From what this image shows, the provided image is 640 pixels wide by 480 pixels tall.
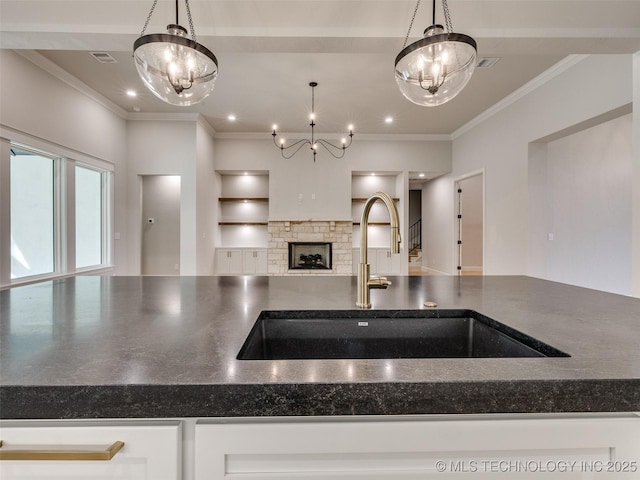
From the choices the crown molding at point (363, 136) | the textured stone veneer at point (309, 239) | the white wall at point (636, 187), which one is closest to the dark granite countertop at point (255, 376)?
the white wall at point (636, 187)

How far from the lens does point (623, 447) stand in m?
0.59

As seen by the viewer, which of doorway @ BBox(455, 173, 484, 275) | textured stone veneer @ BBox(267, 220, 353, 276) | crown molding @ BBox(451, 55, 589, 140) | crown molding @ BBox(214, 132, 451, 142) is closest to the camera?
crown molding @ BBox(451, 55, 589, 140)

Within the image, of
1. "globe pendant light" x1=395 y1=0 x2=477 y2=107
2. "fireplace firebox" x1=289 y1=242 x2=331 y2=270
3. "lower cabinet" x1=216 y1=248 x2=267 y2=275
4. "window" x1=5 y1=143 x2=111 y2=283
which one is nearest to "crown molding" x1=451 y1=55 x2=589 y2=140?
"globe pendant light" x1=395 y1=0 x2=477 y2=107

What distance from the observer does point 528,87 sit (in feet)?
15.1

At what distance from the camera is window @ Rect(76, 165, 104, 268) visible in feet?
15.9

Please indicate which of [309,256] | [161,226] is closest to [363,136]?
[309,256]

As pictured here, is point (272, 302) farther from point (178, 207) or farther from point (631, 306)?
point (178, 207)

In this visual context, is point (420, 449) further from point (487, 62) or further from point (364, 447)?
point (487, 62)

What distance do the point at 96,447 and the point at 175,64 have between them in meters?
1.77

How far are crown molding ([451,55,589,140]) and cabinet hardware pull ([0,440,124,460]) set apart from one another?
5142mm

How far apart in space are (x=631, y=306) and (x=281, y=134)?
21.7 feet

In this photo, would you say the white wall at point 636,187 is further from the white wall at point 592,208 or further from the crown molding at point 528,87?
the white wall at point 592,208

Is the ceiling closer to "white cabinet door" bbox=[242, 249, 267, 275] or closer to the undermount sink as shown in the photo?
the undermount sink

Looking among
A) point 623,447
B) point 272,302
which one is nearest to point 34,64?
point 272,302
